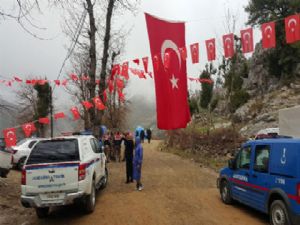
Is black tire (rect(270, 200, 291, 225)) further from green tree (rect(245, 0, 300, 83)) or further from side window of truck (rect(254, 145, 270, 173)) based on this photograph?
green tree (rect(245, 0, 300, 83))

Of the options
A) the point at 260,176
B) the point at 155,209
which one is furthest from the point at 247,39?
the point at 155,209

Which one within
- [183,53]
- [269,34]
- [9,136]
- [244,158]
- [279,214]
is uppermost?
[269,34]

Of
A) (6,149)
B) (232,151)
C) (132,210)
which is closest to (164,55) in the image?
(132,210)

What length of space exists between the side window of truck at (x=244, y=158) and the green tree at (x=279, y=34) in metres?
28.8

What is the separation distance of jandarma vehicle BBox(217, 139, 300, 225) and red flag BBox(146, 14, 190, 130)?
126 inches

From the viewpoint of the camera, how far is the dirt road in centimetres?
959

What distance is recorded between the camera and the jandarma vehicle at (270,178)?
306 inches

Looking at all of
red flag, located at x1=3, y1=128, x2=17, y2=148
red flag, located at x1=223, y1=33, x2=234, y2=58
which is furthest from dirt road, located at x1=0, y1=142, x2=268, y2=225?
A: red flag, located at x1=223, y1=33, x2=234, y2=58

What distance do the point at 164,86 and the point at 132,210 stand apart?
4.76m

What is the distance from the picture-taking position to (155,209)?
10.7 metres

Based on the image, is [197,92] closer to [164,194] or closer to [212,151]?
[212,151]

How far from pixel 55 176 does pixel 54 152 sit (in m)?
0.75

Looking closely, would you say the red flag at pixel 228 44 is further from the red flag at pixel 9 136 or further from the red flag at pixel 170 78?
the red flag at pixel 9 136

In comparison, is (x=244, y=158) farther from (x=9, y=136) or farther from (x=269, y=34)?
(x=9, y=136)
